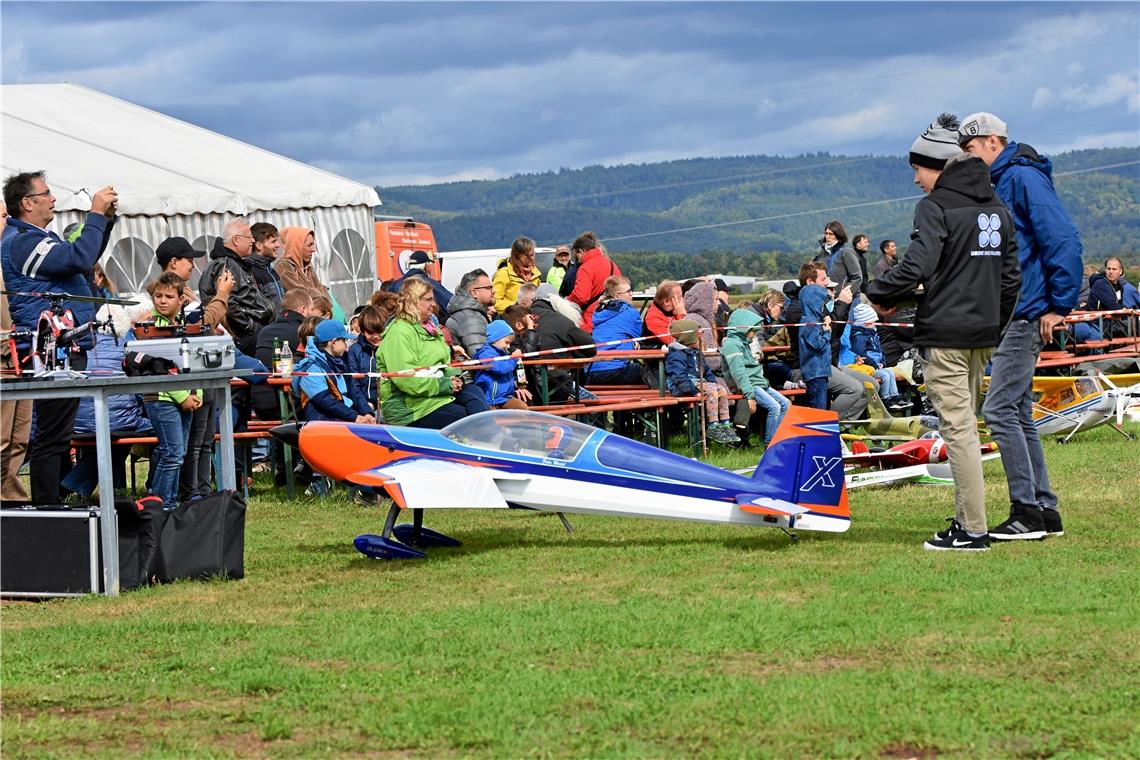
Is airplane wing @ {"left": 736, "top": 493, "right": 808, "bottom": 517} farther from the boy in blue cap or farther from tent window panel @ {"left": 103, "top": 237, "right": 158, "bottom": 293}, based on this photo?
tent window panel @ {"left": 103, "top": 237, "right": 158, "bottom": 293}

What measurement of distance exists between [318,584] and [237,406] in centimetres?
457

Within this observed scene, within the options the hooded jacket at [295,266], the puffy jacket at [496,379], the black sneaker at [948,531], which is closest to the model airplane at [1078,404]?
the puffy jacket at [496,379]

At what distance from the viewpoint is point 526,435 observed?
870 cm

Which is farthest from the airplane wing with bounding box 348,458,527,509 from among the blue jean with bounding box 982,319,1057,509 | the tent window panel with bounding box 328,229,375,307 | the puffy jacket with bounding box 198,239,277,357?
the tent window panel with bounding box 328,229,375,307

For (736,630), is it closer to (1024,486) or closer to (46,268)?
(1024,486)

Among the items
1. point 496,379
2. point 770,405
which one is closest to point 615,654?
point 496,379

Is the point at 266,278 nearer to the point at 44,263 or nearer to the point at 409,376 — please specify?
the point at 409,376

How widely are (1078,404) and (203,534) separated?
9.00 m

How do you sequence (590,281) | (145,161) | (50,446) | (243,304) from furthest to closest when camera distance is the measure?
1. (145,161)
2. (590,281)
3. (243,304)
4. (50,446)

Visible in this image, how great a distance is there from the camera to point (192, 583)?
7887mm

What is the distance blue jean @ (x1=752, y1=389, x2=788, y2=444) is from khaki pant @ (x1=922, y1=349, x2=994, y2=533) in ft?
19.8

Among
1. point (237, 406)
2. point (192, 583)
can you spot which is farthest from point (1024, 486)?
point (237, 406)

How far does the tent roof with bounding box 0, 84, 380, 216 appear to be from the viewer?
1925 centimetres

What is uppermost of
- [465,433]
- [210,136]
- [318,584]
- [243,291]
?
[210,136]
